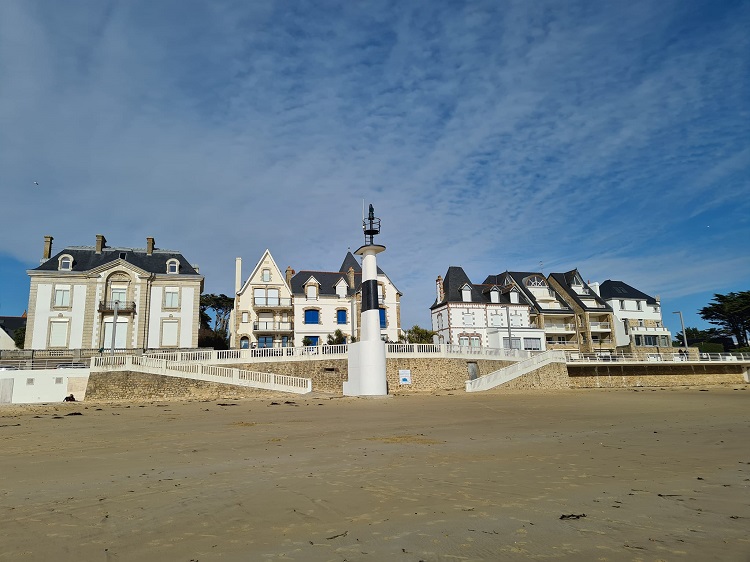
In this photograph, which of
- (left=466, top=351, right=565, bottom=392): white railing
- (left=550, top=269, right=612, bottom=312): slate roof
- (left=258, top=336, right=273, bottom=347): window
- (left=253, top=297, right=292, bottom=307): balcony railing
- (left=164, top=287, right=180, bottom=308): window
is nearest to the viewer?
(left=466, top=351, right=565, bottom=392): white railing

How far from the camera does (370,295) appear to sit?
82.5ft

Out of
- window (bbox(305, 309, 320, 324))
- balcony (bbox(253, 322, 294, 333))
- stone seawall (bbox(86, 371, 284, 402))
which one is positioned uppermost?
window (bbox(305, 309, 320, 324))

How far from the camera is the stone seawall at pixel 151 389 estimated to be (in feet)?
80.4

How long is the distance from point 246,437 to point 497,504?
21.7 ft

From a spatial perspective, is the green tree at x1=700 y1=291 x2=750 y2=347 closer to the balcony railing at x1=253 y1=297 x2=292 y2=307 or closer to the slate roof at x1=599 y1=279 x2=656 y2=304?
the slate roof at x1=599 y1=279 x2=656 y2=304

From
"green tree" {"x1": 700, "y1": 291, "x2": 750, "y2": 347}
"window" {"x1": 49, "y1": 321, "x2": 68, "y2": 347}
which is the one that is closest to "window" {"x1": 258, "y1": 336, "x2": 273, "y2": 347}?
"window" {"x1": 49, "y1": 321, "x2": 68, "y2": 347}

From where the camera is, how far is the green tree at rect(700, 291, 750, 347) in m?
58.8

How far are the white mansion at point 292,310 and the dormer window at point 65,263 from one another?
456 inches

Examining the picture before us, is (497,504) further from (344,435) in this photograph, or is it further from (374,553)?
(344,435)

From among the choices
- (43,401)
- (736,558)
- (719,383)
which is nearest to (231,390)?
(43,401)

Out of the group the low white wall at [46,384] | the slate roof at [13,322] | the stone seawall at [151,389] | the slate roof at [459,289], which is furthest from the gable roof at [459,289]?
the slate roof at [13,322]

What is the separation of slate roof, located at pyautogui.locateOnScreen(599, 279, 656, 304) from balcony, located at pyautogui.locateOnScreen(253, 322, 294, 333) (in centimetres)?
3447

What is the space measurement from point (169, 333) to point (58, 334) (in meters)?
7.12

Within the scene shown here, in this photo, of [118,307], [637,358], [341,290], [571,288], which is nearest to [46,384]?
[118,307]
